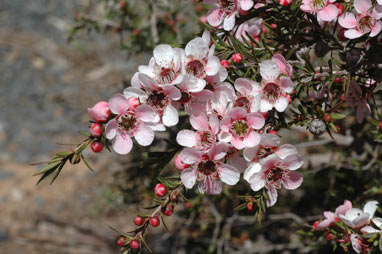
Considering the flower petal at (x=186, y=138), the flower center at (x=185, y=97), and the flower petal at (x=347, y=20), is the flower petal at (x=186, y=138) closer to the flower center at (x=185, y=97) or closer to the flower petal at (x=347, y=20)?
the flower center at (x=185, y=97)

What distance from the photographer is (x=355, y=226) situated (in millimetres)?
1463

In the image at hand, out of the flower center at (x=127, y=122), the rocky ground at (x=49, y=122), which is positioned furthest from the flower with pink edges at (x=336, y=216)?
the rocky ground at (x=49, y=122)

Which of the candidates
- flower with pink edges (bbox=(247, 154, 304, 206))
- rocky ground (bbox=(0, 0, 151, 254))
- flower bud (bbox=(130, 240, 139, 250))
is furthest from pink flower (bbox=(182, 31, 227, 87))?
rocky ground (bbox=(0, 0, 151, 254))

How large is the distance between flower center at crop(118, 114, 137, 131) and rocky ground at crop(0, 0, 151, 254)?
6.64ft

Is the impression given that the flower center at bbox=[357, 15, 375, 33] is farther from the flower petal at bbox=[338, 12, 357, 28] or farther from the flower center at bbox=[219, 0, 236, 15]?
the flower center at bbox=[219, 0, 236, 15]

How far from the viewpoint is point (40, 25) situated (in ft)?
22.7

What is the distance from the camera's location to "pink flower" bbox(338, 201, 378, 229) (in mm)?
1427

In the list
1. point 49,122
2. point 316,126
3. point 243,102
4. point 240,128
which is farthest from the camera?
point 49,122

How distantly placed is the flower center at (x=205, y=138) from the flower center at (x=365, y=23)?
27.7 inches

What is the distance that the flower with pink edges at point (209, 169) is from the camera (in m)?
1.22

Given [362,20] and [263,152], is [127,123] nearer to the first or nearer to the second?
[263,152]

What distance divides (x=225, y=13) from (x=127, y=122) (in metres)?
0.61

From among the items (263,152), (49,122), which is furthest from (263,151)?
(49,122)

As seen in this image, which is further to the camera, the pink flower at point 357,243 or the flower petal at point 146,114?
the pink flower at point 357,243
